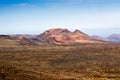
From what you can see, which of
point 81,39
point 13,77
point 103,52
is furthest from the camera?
point 81,39

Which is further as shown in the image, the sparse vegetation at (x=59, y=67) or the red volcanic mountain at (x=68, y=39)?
the red volcanic mountain at (x=68, y=39)

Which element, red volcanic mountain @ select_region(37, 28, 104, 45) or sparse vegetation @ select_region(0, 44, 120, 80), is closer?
sparse vegetation @ select_region(0, 44, 120, 80)

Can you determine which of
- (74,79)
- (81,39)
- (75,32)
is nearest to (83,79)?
(74,79)

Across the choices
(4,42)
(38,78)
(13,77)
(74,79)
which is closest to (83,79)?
(74,79)

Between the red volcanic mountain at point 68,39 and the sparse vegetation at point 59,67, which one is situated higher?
the red volcanic mountain at point 68,39

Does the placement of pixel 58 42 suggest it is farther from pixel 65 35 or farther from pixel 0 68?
pixel 0 68

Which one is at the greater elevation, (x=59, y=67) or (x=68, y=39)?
(x=68, y=39)

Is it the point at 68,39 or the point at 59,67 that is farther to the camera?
the point at 68,39

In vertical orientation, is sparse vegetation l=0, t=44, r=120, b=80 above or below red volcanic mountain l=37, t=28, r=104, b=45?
below

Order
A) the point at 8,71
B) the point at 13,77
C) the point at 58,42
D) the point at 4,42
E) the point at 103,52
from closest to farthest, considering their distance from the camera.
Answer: the point at 13,77 < the point at 8,71 < the point at 103,52 < the point at 4,42 < the point at 58,42

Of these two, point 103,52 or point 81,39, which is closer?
point 103,52
